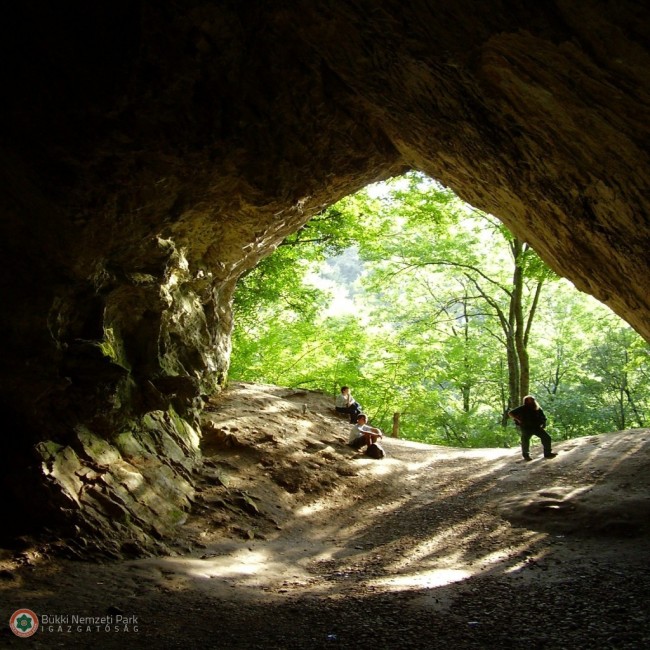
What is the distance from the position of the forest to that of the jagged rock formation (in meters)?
8.36

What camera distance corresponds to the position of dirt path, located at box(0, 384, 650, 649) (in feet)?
15.2

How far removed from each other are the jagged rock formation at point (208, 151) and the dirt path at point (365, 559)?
114 centimetres

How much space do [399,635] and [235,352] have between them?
50.4 feet

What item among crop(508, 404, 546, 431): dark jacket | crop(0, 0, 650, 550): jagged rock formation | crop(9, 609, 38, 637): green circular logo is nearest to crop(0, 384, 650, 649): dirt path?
crop(9, 609, 38, 637): green circular logo

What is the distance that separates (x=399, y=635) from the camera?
463 cm

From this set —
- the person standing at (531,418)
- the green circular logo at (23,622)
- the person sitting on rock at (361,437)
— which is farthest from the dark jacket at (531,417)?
the green circular logo at (23,622)

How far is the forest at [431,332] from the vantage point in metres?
17.4

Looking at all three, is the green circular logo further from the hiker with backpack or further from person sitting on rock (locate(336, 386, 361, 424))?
person sitting on rock (locate(336, 386, 361, 424))

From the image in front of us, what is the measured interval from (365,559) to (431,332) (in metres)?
19.4

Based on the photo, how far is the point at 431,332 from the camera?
85.3ft

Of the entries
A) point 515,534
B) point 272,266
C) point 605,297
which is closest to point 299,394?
point 272,266

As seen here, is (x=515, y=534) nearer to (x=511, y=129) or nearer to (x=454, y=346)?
(x=511, y=129)

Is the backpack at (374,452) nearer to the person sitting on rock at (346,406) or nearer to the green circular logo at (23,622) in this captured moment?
the person sitting on rock at (346,406)

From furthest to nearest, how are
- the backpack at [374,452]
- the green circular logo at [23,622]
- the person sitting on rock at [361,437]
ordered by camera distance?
the person sitting on rock at [361,437] → the backpack at [374,452] → the green circular logo at [23,622]
